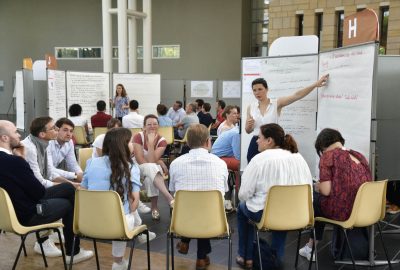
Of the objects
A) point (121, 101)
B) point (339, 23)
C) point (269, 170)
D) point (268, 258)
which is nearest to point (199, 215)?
point (269, 170)

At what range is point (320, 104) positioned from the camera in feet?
13.8

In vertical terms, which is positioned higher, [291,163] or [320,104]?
[320,104]

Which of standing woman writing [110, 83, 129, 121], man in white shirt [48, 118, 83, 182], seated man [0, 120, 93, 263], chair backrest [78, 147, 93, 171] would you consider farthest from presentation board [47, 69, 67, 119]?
seated man [0, 120, 93, 263]

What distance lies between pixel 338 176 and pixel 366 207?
295mm

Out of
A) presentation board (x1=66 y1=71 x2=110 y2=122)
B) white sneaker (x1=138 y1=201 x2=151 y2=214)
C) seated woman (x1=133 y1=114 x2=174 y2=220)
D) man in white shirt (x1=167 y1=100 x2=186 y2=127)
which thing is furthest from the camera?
man in white shirt (x1=167 y1=100 x2=186 y2=127)

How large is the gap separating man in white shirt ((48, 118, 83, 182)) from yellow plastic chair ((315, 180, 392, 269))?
232cm

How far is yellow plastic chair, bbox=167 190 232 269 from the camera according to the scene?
2709 millimetres

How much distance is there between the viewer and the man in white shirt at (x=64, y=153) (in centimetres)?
392

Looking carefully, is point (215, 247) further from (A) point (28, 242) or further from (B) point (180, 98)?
(B) point (180, 98)

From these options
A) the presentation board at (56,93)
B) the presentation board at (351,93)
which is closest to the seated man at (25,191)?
the presentation board at (351,93)

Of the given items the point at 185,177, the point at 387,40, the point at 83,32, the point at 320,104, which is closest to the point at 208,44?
the point at 83,32

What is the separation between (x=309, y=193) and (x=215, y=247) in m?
1.25

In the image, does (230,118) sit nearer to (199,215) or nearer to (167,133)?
(167,133)

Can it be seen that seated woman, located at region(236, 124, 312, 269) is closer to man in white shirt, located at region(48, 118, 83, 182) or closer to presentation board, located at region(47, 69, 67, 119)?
man in white shirt, located at region(48, 118, 83, 182)
